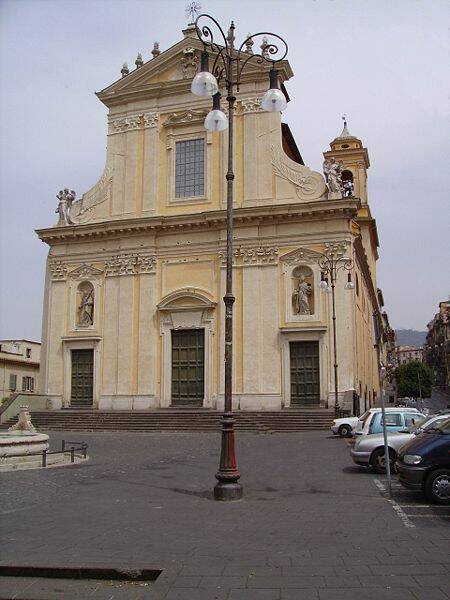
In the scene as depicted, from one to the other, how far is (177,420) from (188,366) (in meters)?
4.76

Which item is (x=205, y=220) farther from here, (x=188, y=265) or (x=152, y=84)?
(x=152, y=84)

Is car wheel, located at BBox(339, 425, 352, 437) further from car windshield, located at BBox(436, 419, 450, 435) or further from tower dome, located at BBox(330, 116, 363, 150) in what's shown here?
tower dome, located at BBox(330, 116, 363, 150)

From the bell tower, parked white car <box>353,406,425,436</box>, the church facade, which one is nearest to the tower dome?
the bell tower

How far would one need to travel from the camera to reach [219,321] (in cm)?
3375

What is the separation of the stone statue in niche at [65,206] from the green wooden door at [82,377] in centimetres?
805

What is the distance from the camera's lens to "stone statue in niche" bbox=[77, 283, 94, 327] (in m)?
36.4

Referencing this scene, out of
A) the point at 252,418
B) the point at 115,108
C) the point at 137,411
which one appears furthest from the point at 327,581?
the point at 115,108

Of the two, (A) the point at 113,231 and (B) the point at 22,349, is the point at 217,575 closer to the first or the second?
(A) the point at 113,231

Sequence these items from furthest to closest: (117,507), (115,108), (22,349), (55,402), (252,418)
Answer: (22,349)
(115,108)
(55,402)
(252,418)
(117,507)

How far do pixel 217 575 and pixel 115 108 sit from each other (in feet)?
118

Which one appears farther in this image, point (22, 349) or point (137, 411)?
Answer: point (22, 349)

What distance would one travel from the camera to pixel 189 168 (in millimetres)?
36281

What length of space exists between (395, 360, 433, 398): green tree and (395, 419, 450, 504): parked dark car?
68.9 m

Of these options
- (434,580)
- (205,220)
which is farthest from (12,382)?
(434,580)
